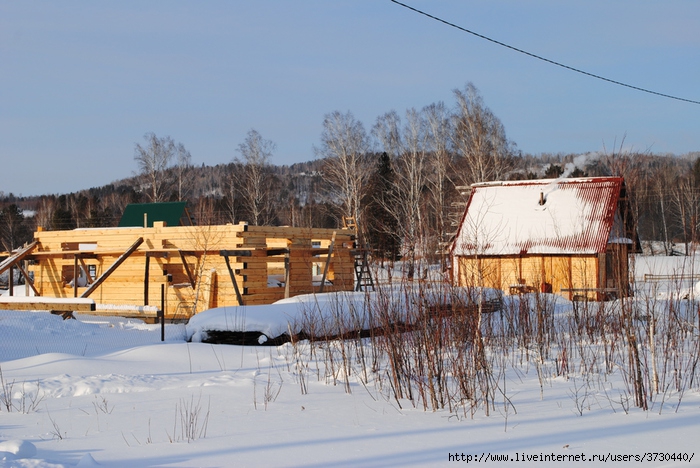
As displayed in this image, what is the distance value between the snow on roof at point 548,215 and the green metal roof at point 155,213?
48.4ft

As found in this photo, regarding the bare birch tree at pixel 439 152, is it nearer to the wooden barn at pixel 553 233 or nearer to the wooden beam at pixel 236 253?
the wooden barn at pixel 553 233

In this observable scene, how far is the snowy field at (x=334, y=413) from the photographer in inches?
191

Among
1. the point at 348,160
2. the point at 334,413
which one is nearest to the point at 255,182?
the point at 348,160

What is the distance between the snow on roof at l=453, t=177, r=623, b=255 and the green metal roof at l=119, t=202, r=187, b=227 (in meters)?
14.7

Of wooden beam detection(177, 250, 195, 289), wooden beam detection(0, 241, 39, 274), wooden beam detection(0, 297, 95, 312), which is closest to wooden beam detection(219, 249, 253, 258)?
wooden beam detection(177, 250, 195, 289)

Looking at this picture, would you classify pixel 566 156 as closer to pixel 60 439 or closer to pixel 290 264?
pixel 290 264

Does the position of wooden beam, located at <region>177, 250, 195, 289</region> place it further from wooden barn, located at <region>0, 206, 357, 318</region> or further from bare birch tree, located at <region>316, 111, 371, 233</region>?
bare birch tree, located at <region>316, 111, 371, 233</region>

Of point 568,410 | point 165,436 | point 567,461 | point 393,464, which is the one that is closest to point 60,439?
point 165,436

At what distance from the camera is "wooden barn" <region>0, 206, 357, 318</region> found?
60.1ft

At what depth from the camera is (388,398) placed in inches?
269

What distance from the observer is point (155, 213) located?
34156 millimetres

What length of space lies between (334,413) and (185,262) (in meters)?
13.0

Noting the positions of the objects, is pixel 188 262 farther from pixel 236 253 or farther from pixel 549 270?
pixel 549 270

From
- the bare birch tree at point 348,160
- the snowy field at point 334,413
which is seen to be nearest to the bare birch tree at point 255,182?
the bare birch tree at point 348,160
